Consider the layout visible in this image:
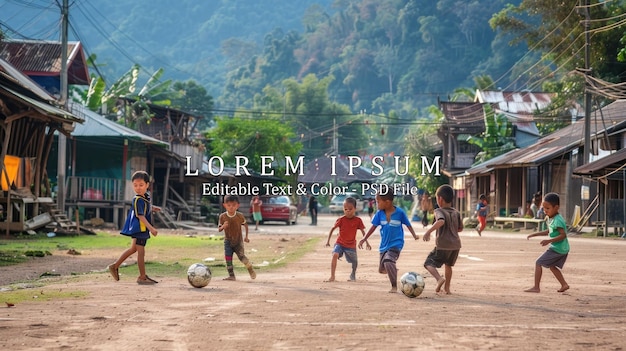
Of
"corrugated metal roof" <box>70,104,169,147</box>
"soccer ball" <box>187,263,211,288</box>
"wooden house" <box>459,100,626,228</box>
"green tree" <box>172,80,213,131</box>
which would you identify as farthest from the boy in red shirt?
"green tree" <box>172,80,213,131</box>

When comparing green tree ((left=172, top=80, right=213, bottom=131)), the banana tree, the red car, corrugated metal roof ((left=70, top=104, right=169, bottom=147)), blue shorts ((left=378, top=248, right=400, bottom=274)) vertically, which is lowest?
blue shorts ((left=378, top=248, right=400, bottom=274))

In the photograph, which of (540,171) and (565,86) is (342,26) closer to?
(565,86)

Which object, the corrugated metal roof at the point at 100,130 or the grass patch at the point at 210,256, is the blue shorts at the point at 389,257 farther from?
the corrugated metal roof at the point at 100,130

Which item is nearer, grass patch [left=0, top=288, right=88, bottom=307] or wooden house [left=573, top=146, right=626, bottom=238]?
grass patch [left=0, top=288, right=88, bottom=307]

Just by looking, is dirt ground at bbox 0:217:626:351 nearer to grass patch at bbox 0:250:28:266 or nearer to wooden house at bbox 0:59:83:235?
grass patch at bbox 0:250:28:266

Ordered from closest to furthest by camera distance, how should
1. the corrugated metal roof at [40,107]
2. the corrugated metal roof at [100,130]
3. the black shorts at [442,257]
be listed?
the black shorts at [442,257]
the corrugated metal roof at [40,107]
the corrugated metal roof at [100,130]

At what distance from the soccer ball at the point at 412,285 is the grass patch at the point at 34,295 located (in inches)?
149

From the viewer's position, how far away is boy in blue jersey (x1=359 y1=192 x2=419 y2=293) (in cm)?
1291

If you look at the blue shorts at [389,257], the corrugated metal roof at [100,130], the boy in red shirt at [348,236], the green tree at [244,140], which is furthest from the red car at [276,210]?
the blue shorts at [389,257]

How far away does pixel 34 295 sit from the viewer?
11602 millimetres

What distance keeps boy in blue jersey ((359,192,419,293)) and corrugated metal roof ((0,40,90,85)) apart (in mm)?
37394

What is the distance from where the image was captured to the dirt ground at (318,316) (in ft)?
25.7

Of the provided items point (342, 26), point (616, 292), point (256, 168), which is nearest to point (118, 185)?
point (256, 168)

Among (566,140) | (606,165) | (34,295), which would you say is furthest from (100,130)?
(34,295)
